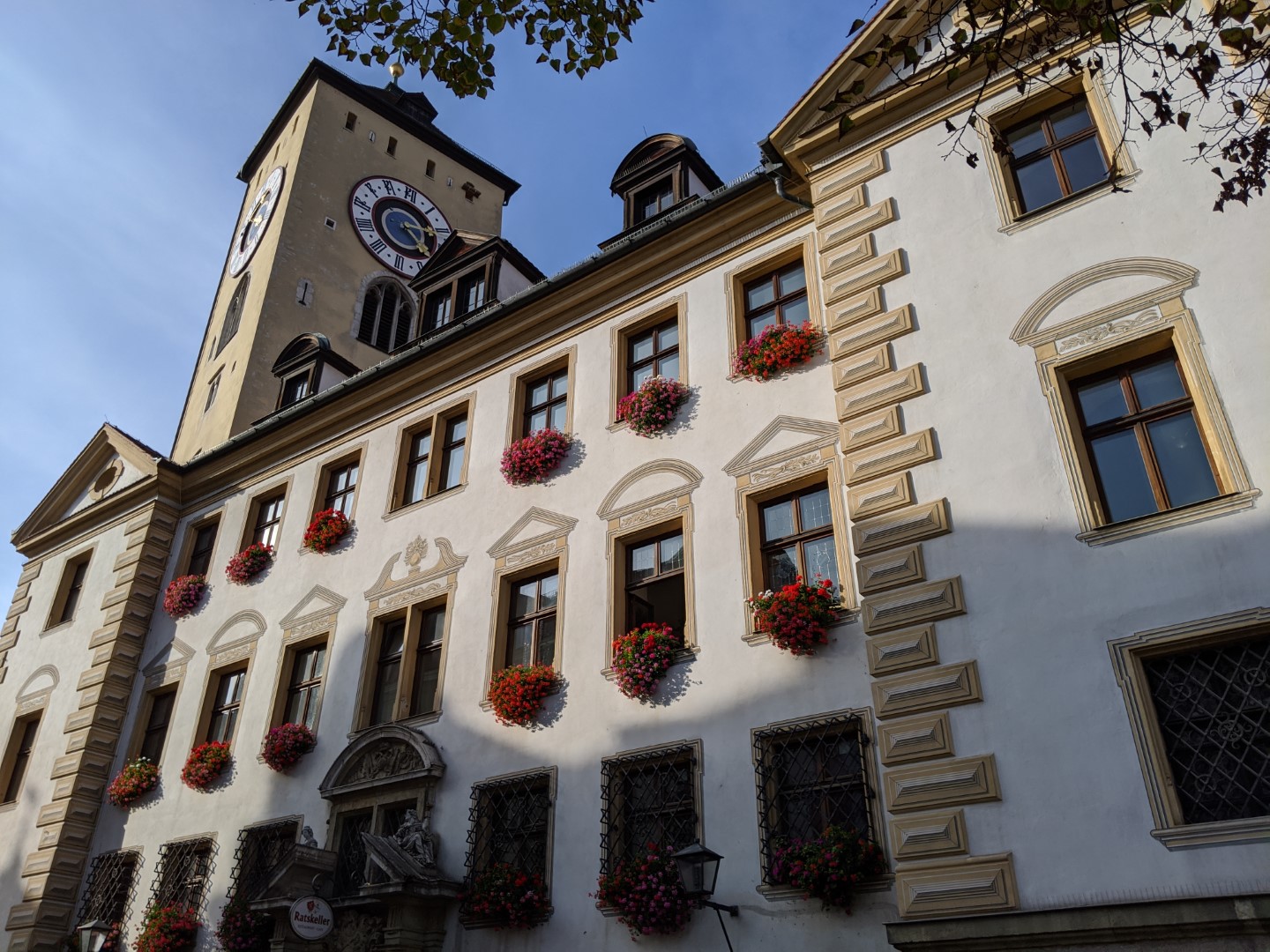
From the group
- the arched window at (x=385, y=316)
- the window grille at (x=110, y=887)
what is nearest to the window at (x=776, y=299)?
the window grille at (x=110, y=887)

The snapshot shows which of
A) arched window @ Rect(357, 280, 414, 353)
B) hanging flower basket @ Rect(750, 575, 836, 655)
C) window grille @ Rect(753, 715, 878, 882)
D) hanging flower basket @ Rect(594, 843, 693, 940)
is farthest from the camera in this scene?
arched window @ Rect(357, 280, 414, 353)

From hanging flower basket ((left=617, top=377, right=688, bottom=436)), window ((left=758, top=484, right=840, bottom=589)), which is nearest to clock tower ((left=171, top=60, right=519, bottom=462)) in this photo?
hanging flower basket ((left=617, top=377, right=688, bottom=436))

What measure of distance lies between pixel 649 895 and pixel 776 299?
7.32m

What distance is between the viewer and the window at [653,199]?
57.4ft

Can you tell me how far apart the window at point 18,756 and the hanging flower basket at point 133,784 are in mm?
2903

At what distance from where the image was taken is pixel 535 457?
15.1m

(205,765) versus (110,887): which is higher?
(205,765)

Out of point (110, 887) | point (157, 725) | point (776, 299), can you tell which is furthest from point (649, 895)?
point (157, 725)

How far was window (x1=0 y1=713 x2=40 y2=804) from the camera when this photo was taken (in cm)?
1947

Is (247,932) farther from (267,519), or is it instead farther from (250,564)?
(267,519)

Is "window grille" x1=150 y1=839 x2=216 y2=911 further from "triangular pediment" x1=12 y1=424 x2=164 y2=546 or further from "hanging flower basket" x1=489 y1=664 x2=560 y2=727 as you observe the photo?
"triangular pediment" x1=12 y1=424 x2=164 y2=546

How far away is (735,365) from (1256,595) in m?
6.56

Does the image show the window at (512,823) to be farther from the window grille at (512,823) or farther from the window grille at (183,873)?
the window grille at (183,873)

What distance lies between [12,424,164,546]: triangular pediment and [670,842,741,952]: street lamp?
54.0 feet
